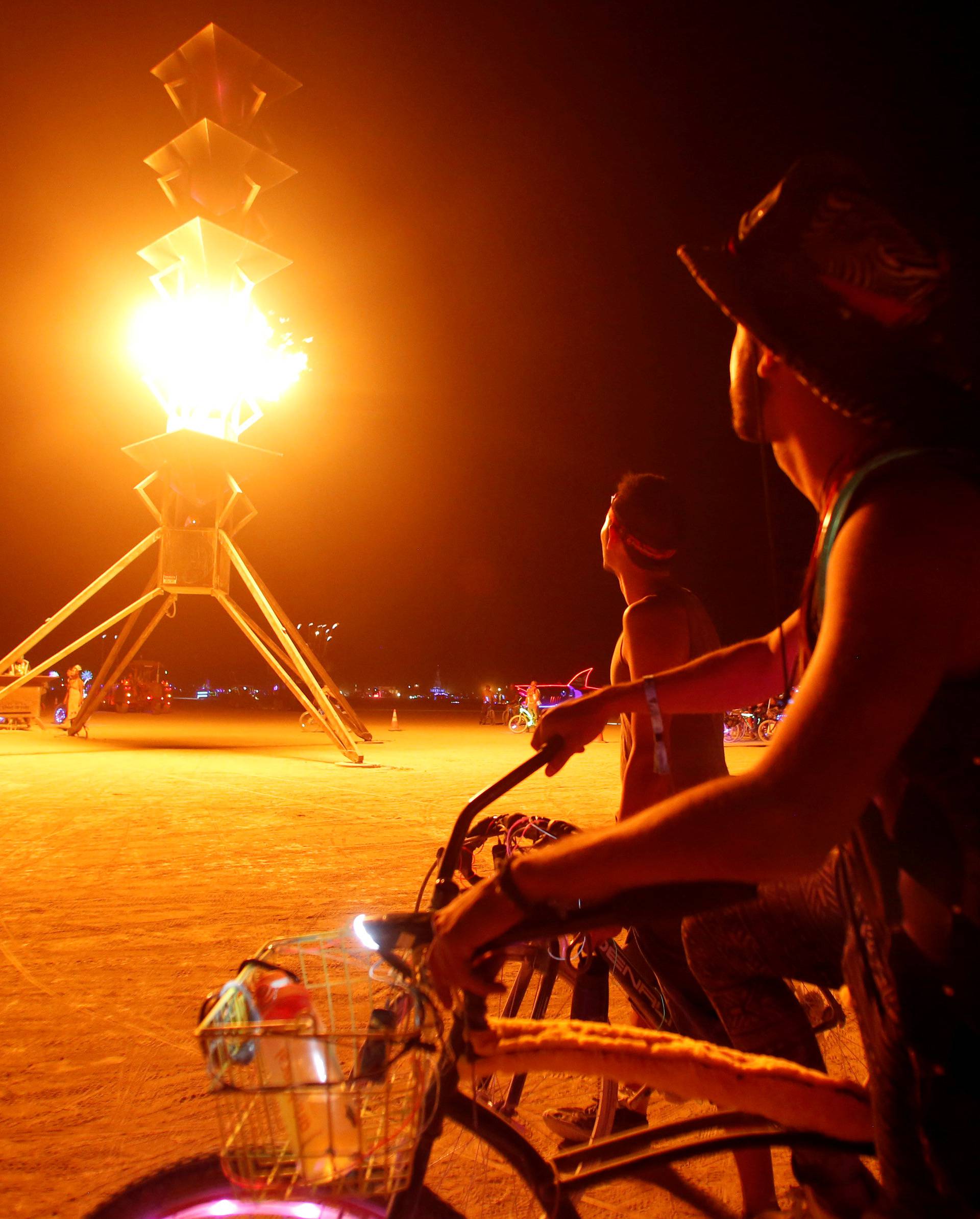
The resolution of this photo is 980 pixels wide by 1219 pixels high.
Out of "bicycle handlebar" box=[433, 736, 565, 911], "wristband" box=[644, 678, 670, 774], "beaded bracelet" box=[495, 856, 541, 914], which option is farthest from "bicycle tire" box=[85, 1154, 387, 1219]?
"wristband" box=[644, 678, 670, 774]

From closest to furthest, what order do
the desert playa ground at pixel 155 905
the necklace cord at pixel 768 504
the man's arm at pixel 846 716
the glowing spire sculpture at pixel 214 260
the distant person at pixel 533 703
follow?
A: the man's arm at pixel 846 716 → the necklace cord at pixel 768 504 → the desert playa ground at pixel 155 905 → the glowing spire sculpture at pixel 214 260 → the distant person at pixel 533 703

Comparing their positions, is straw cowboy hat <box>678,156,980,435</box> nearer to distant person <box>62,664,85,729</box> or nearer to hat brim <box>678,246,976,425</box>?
hat brim <box>678,246,976,425</box>

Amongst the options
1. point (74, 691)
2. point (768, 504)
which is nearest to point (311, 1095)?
point (768, 504)

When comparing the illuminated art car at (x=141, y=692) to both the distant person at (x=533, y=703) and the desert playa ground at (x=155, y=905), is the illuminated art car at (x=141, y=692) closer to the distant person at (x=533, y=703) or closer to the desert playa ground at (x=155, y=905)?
the distant person at (x=533, y=703)

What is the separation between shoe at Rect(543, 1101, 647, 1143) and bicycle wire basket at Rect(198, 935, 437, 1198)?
4.92 ft

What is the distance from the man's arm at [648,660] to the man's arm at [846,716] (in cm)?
133

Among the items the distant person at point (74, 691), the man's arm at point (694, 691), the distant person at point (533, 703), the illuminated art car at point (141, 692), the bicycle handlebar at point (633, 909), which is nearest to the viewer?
the bicycle handlebar at point (633, 909)

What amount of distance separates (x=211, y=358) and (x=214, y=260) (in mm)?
1869

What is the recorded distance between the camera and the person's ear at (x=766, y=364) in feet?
4.34

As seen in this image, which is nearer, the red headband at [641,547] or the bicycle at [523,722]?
the red headband at [641,547]

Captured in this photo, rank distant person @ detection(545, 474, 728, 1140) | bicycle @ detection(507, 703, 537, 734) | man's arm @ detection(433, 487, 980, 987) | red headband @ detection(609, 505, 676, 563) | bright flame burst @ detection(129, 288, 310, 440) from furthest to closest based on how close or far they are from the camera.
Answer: bicycle @ detection(507, 703, 537, 734) < bright flame burst @ detection(129, 288, 310, 440) < red headband @ detection(609, 505, 676, 563) < distant person @ detection(545, 474, 728, 1140) < man's arm @ detection(433, 487, 980, 987)

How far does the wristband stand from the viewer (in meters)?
1.84

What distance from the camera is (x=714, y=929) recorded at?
1.59 m

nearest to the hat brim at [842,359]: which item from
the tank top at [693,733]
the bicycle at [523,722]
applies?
the tank top at [693,733]
